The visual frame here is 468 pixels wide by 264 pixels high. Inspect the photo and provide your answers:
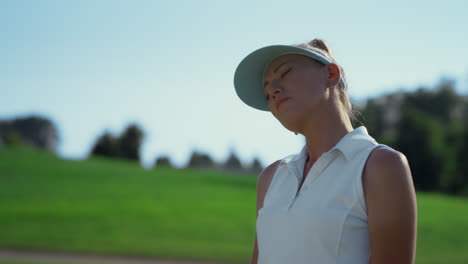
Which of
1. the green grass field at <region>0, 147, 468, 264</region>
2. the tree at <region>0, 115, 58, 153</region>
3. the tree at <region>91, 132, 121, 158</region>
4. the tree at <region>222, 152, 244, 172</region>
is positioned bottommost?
the green grass field at <region>0, 147, 468, 264</region>

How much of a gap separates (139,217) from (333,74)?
20268 mm

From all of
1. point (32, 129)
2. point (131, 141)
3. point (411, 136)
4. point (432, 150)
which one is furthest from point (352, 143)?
point (32, 129)

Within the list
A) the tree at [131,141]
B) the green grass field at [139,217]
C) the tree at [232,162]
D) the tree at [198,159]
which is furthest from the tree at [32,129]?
the green grass field at [139,217]

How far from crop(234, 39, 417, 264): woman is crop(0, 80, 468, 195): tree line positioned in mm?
47878

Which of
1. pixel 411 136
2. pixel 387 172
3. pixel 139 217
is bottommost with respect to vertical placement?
pixel 139 217

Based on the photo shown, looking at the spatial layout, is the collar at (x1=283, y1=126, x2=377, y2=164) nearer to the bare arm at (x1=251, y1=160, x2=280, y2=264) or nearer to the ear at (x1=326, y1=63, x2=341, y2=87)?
the ear at (x1=326, y1=63, x2=341, y2=87)

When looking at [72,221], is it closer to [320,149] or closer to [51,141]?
[320,149]

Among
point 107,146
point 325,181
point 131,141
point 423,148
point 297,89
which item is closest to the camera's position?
point 325,181

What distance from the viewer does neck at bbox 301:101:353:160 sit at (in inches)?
86.0

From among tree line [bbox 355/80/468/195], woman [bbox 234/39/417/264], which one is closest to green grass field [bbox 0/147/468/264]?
woman [bbox 234/39/417/264]

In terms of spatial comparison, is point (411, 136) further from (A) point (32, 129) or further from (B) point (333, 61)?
(B) point (333, 61)

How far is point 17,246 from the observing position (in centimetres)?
1620

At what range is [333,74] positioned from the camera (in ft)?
7.23

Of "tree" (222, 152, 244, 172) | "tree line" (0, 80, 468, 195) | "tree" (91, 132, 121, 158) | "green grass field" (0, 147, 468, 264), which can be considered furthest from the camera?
"tree" (91, 132, 121, 158)
